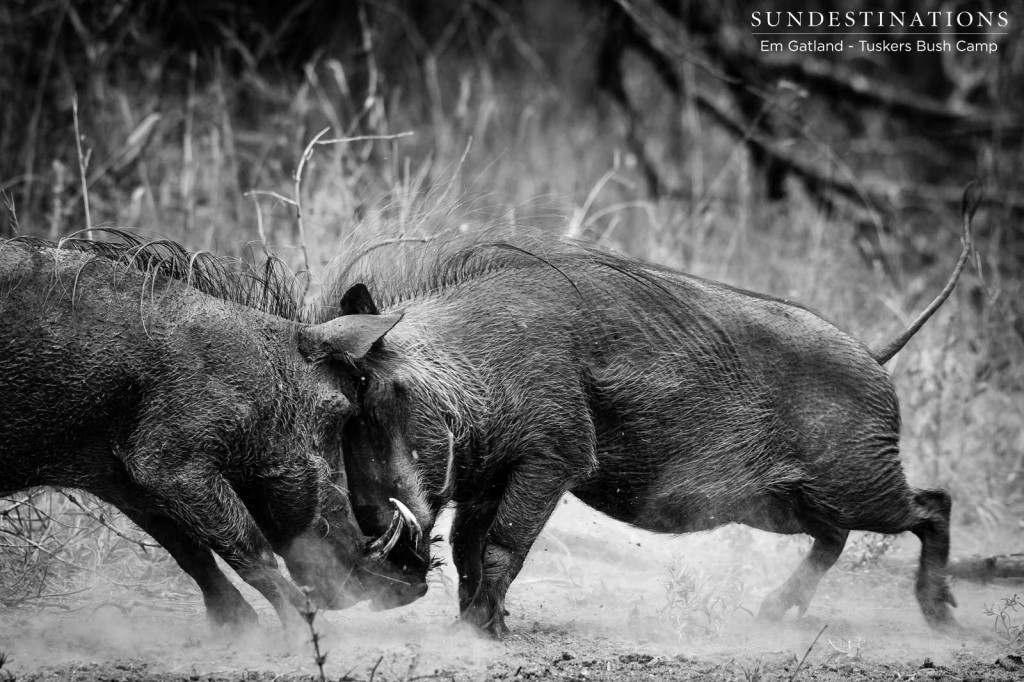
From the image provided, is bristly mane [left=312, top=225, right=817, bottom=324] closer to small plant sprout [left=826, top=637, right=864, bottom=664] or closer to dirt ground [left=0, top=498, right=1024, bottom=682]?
dirt ground [left=0, top=498, right=1024, bottom=682]

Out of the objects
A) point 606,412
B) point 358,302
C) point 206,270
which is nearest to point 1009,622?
A: point 606,412

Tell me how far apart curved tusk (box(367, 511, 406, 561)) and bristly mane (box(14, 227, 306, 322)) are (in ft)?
2.38

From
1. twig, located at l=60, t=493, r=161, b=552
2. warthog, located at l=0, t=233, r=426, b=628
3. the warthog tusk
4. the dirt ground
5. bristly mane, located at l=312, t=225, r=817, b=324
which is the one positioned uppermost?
bristly mane, located at l=312, t=225, r=817, b=324

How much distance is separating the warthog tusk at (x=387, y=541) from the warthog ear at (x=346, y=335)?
45cm

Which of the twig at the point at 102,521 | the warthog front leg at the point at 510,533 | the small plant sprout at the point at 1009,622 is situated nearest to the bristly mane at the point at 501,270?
the warthog front leg at the point at 510,533

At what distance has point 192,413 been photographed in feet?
9.41

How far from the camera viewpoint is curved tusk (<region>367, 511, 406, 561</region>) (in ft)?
9.86

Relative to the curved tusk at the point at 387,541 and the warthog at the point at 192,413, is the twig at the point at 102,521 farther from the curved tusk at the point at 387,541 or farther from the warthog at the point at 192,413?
the curved tusk at the point at 387,541

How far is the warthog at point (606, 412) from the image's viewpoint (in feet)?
10.6

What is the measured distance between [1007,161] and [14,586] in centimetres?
743

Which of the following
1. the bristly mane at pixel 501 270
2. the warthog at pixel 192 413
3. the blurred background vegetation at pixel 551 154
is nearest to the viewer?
the warthog at pixel 192 413

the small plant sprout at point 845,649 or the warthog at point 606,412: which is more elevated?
the warthog at point 606,412

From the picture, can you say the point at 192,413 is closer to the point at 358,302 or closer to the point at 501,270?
the point at 358,302

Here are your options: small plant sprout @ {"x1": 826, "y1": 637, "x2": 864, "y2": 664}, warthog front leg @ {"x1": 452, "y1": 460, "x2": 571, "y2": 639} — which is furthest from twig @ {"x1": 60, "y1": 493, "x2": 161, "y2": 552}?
small plant sprout @ {"x1": 826, "y1": 637, "x2": 864, "y2": 664}
